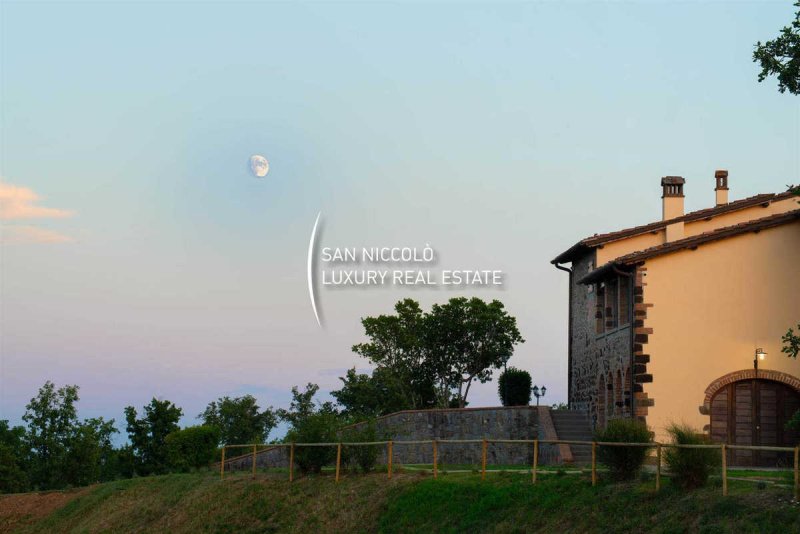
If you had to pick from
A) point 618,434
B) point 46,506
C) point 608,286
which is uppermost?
point 608,286

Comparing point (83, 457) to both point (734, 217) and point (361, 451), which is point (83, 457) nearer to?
point (361, 451)

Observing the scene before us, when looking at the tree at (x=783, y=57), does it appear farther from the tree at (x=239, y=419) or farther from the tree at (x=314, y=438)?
the tree at (x=239, y=419)

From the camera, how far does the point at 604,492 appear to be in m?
21.2

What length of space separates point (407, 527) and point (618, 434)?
18.2 feet

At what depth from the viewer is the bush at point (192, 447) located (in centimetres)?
3984

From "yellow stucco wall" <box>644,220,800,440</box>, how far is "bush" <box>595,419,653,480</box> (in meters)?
7.38

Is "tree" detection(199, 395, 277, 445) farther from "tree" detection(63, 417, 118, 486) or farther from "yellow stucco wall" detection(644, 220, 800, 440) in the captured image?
"yellow stucco wall" detection(644, 220, 800, 440)

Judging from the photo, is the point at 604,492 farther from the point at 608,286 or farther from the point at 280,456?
the point at 280,456

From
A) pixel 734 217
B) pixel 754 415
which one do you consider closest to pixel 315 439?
pixel 754 415

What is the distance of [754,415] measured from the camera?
95.1ft

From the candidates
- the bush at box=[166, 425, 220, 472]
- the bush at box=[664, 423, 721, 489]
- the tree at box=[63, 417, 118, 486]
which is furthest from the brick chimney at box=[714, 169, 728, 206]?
the tree at box=[63, 417, 118, 486]

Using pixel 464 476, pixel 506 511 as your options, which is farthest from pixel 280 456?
pixel 506 511

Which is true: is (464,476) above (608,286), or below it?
→ below

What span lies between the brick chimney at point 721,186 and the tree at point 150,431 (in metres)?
24.7
